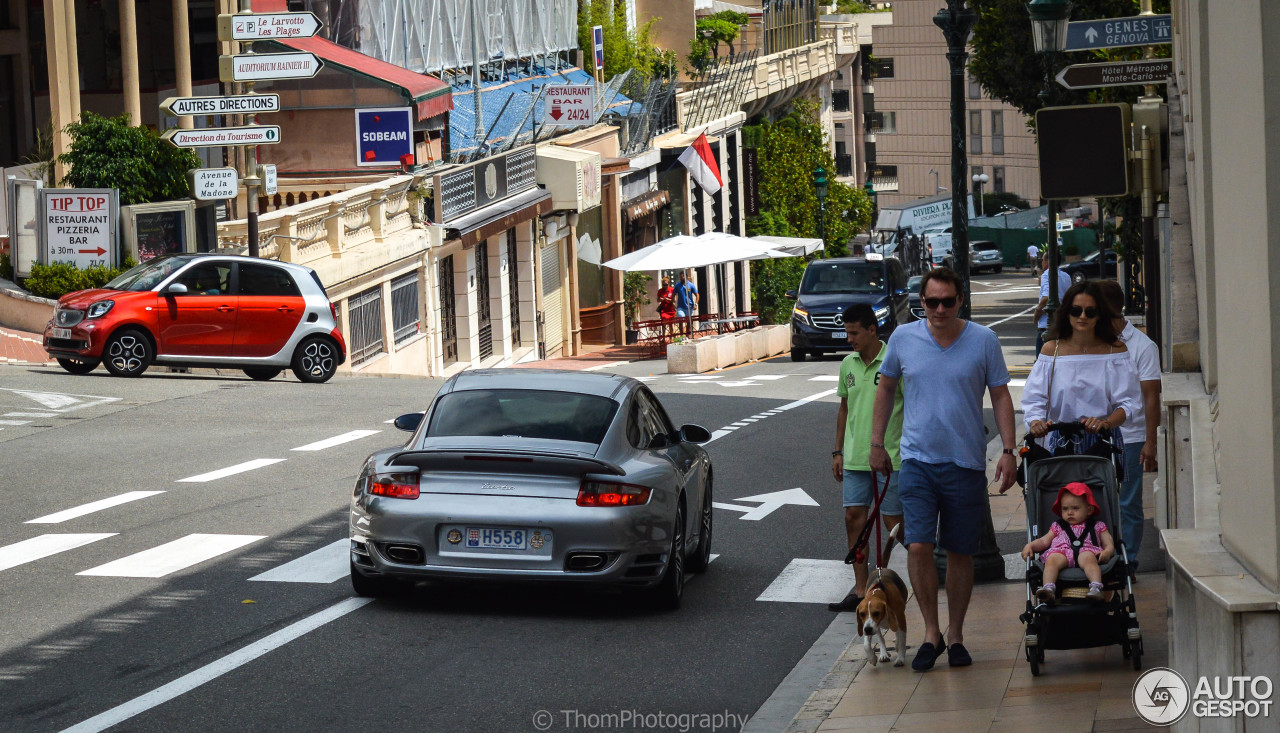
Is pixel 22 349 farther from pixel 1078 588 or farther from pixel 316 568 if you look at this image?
pixel 1078 588

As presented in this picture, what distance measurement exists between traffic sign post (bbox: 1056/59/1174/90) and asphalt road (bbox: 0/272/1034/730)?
389cm

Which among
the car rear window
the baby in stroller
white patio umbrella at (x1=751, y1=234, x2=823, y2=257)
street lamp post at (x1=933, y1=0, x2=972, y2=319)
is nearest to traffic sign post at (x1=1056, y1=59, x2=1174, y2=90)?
street lamp post at (x1=933, y1=0, x2=972, y2=319)

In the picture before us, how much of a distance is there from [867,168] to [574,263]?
237ft

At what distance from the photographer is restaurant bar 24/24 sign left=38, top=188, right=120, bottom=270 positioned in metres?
25.3

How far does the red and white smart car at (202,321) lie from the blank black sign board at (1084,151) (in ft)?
43.1

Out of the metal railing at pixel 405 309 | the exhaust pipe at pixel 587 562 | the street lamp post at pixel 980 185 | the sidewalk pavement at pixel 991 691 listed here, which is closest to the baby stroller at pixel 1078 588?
the sidewalk pavement at pixel 991 691

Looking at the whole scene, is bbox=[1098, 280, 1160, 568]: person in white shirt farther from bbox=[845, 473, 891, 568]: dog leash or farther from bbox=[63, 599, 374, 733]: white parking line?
bbox=[63, 599, 374, 733]: white parking line

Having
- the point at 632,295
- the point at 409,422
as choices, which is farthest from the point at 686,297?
the point at 409,422

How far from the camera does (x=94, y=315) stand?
69.8ft

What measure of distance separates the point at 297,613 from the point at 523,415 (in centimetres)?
171

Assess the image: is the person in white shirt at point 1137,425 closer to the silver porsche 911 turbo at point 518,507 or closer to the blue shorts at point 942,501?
the blue shorts at point 942,501

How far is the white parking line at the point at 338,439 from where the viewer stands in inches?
665

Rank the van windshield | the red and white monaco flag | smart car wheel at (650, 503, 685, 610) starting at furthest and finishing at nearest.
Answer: the red and white monaco flag
the van windshield
smart car wheel at (650, 503, 685, 610)

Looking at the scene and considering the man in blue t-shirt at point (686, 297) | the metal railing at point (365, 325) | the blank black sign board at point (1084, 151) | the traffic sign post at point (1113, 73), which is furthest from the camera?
the man in blue t-shirt at point (686, 297)
